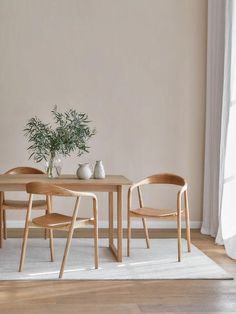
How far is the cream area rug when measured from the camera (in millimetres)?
4461

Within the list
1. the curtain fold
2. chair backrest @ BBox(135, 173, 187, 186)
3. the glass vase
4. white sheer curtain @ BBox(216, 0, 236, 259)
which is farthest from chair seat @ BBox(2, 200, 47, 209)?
the curtain fold

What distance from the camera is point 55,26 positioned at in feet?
21.7

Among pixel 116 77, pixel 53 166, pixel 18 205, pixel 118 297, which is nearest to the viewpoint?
pixel 118 297

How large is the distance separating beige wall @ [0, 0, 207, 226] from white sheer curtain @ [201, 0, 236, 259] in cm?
25

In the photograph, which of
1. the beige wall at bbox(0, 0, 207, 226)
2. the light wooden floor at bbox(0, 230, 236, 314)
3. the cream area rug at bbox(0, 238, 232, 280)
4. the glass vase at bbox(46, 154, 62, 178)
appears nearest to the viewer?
the light wooden floor at bbox(0, 230, 236, 314)

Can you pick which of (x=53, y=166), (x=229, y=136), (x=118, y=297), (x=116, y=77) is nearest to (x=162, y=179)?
(x=229, y=136)

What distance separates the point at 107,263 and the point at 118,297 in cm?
103

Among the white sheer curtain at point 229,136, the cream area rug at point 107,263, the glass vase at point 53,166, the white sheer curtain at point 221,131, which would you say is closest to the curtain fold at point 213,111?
the white sheer curtain at point 221,131

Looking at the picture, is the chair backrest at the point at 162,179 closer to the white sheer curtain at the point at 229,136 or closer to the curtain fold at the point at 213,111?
the white sheer curtain at the point at 229,136

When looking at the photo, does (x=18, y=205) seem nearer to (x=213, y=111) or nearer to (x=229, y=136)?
(x=229, y=136)

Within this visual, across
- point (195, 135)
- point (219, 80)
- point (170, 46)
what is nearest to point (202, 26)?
point (170, 46)

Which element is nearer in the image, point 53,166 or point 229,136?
point 53,166

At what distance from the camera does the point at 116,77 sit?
669 centimetres

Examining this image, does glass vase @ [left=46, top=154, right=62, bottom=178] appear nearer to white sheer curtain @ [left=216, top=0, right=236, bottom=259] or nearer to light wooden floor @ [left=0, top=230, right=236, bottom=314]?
light wooden floor @ [left=0, top=230, right=236, bottom=314]
